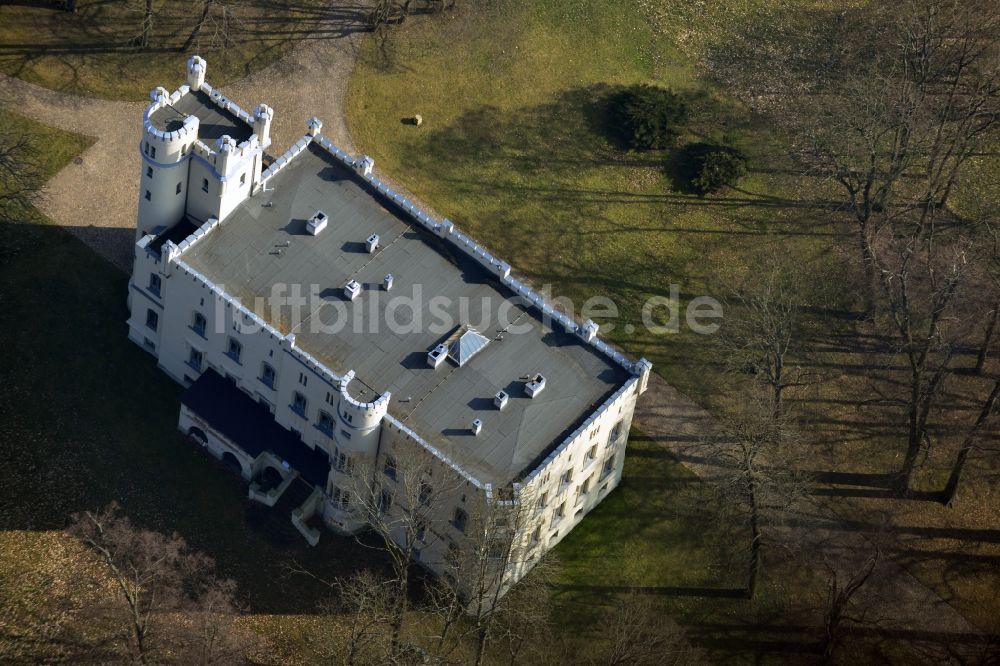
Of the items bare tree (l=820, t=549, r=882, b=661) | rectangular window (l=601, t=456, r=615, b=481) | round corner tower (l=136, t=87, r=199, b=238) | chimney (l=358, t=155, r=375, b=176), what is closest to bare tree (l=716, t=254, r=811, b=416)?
rectangular window (l=601, t=456, r=615, b=481)

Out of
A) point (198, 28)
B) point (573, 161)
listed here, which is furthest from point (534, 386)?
point (198, 28)

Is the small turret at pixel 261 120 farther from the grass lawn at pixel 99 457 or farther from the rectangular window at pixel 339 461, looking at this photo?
the rectangular window at pixel 339 461

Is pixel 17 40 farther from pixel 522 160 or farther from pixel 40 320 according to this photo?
pixel 522 160

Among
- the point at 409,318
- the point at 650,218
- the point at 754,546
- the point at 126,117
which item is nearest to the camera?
the point at 409,318

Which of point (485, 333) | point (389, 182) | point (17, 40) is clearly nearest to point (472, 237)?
point (389, 182)

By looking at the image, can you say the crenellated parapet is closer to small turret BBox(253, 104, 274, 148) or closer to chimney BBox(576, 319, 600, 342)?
chimney BBox(576, 319, 600, 342)

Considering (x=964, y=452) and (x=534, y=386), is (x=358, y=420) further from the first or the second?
(x=964, y=452)
